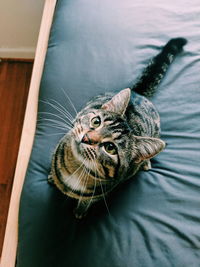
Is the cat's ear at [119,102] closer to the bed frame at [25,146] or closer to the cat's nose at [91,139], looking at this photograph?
the cat's nose at [91,139]

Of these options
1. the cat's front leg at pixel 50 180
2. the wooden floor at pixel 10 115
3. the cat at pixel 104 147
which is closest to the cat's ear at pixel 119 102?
the cat at pixel 104 147

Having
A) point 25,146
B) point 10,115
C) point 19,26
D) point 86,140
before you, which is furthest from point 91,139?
point 19,26

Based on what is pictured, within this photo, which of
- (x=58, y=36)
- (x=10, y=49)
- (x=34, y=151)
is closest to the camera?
(x=34, y=151)

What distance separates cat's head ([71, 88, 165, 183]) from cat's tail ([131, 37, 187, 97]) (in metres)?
0.14

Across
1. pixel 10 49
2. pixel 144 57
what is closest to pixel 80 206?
pixel 144 57

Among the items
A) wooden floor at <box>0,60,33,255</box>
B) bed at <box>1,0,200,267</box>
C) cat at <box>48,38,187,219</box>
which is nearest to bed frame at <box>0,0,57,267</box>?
bed at <box>1,0,200,267</box>

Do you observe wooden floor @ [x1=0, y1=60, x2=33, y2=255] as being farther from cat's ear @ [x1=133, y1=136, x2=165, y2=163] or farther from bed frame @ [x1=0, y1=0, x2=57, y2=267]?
cat's ear @ [x1=133, y1=136, x2=165, y2=163]

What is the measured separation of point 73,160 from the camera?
2.38 feet

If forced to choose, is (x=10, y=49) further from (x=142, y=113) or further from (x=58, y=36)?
(x=142, y=113)

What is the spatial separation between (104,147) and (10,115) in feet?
2.66

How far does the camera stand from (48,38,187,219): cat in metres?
0.67

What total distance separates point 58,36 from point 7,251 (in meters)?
0.65

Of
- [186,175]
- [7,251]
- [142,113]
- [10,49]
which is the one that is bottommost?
[7,251]

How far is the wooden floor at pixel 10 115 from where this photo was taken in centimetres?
120
